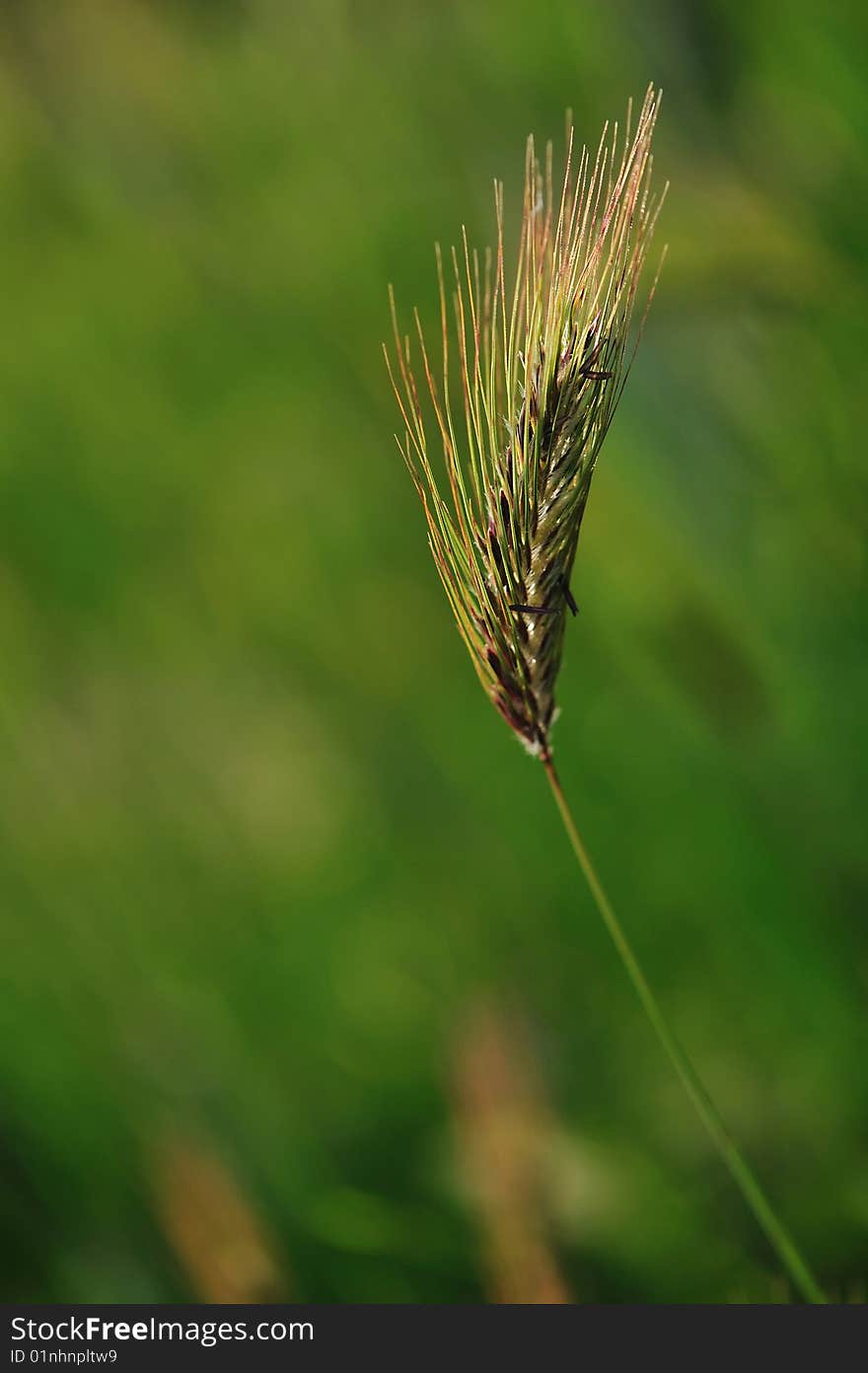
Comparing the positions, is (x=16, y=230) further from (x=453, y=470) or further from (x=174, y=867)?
(x=453, y=470)

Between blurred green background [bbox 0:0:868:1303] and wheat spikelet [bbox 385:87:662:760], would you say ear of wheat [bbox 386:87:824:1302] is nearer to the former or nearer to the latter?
wheat spikelet [bbox 385:87:662:760]

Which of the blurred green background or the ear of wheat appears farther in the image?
the blurred green background

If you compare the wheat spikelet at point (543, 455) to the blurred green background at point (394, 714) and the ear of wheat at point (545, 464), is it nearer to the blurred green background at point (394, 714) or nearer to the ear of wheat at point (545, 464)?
the ear of wheat at point (545, 464)

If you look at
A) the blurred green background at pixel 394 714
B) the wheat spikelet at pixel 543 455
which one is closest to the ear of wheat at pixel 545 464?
the wheat spikelet at pixel 543 455

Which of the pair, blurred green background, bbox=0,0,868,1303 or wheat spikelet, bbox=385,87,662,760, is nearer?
wheat spikelet, bbox=385,87,662,760

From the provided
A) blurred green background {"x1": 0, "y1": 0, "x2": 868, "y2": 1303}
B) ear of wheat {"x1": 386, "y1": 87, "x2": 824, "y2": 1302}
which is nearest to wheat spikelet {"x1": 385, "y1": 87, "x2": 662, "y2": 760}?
ear of wheat {"x1": 386, "y1": 87, "x2": 824, "y2": 1302}

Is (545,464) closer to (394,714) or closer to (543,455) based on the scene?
(543,455)

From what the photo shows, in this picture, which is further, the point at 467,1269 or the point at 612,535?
the point at 612,535

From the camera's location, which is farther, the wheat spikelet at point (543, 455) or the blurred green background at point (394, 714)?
the blurred green background at point (394, 714)

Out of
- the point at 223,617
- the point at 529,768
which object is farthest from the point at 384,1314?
the point at 223,617
